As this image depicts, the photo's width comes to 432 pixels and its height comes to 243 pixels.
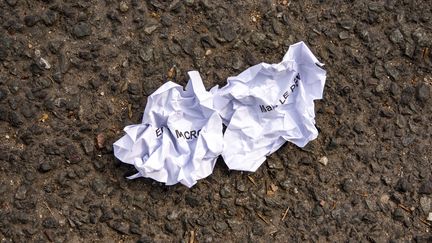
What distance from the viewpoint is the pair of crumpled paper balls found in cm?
218

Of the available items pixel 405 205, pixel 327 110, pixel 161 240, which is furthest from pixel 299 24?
pixel 161 240

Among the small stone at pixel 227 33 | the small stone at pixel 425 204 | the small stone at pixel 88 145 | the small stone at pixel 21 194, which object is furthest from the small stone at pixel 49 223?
the small stone at pixel 425 204

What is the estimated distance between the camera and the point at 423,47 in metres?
2.41

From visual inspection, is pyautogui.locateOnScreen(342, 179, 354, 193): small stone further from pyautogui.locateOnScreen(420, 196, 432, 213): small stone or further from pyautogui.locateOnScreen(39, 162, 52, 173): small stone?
pyautogui.locateOnScreen(39, 162, 52, 173): small stone

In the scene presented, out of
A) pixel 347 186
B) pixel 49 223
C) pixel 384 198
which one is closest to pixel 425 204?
pixel 384 198

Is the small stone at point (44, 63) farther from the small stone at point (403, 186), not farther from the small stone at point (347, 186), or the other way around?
the small stone at point (403, 186)

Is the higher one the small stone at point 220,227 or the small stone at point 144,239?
the small stone at point 220,227

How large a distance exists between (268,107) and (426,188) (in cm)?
72

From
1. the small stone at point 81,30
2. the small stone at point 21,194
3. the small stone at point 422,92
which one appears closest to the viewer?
the small stone at point 21,194

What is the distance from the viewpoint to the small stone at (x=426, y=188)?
232cm

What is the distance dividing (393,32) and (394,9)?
4.0 inches

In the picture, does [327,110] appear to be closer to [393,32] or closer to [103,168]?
[393,32]

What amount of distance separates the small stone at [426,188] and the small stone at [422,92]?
0.34 metres

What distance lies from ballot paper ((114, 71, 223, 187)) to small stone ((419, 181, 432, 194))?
84 centimetres
